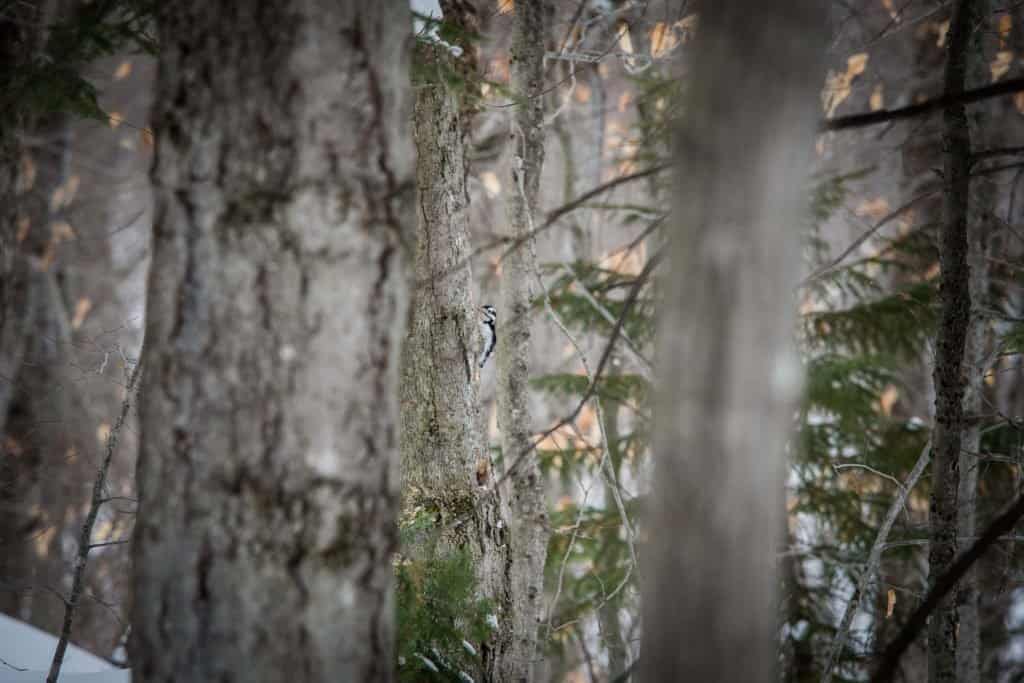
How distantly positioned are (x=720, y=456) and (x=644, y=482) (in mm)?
4842

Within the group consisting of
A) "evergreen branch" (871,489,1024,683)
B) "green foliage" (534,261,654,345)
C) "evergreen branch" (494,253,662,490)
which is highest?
"green foliage" (534,261,654,345)

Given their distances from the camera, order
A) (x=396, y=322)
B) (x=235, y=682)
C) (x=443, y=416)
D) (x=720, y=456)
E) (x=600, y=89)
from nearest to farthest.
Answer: (x=720, y=456) < (x=235, y=682) < (x=396, y=322) < (x=443, y=416) < (x=600, y=89)

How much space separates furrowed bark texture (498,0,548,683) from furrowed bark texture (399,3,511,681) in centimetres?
38

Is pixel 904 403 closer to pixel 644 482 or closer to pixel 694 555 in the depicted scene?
pixel 644 482

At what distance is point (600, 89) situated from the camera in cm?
773

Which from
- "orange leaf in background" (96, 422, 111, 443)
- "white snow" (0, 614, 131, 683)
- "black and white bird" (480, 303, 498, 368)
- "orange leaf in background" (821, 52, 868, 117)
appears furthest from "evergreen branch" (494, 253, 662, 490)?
"orange leaf in background" (96, 422, 111, 443)

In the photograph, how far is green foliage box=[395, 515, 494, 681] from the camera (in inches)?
120

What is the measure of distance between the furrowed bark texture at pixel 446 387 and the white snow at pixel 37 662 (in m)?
1.61

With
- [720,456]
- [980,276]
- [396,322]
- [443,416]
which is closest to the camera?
[720,456]

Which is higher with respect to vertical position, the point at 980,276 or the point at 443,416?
the point at 980,276

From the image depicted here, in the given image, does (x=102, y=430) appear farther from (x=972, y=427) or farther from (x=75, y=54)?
(x=972, y=427)

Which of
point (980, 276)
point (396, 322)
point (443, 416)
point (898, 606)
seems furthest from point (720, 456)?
point (898, 606)

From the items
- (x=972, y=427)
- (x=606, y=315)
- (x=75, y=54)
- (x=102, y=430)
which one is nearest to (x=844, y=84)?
(x=606, y=315)

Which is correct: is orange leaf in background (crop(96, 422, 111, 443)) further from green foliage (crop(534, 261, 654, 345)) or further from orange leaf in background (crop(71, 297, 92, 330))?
green foliage (crop(534, 261, 654, 345))
